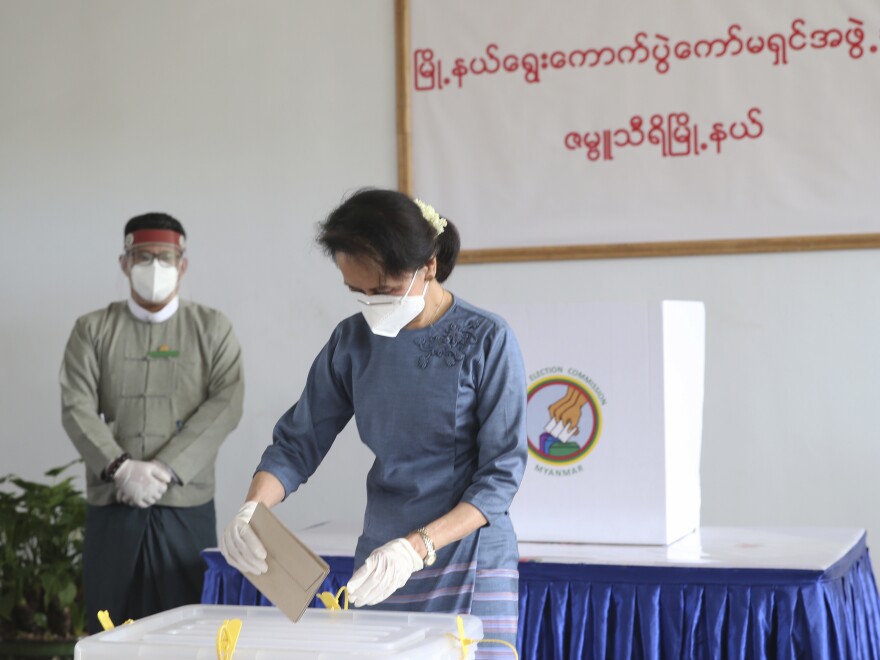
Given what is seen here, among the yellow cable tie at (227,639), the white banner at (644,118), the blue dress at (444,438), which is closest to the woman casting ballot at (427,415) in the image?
the blue dress at (444,438)

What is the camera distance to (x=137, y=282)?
2.90 metres

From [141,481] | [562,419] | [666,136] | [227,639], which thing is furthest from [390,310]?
[666,136]

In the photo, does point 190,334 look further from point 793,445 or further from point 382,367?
point 793,445

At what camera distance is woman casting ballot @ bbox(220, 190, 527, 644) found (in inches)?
61.3

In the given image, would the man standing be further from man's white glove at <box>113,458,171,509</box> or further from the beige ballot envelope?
the beige ballot envelope

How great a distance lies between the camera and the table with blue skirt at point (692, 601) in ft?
6.72

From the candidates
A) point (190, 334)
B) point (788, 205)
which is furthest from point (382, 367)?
point (788, 205)

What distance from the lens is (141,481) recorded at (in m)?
2.76

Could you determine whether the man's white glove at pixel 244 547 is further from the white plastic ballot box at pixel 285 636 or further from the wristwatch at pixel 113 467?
the wristwatch at pixel 113 467

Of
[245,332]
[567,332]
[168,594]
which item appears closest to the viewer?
[567,332]

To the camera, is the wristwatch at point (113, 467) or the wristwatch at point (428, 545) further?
the wristwatch at point (113, 467)

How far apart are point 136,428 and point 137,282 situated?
0.37 m

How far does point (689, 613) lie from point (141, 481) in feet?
4.42

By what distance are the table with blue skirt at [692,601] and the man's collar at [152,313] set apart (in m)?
0.90
